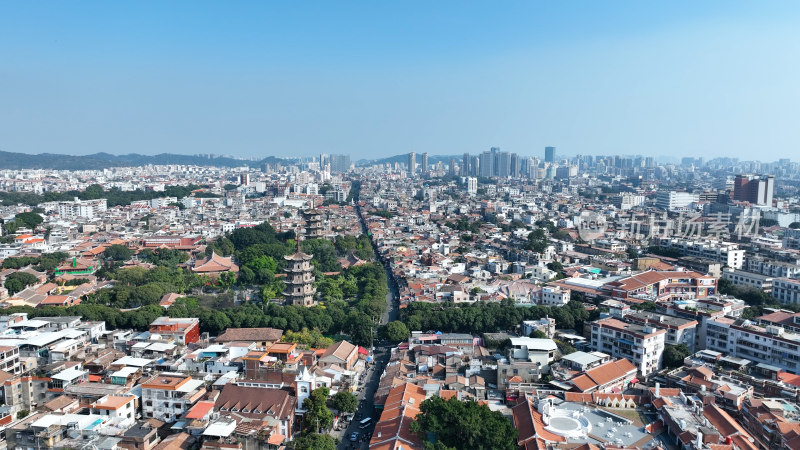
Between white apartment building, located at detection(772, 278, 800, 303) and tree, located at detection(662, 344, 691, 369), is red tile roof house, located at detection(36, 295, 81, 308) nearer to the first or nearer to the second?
tree, located at detection(662, 344, 691, 369)

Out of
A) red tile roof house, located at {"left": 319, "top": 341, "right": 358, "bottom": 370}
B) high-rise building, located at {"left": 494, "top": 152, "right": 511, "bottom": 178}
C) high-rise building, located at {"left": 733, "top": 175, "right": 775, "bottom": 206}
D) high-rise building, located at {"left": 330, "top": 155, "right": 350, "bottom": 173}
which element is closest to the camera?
red tile roof house, located at {"left": 319, "top": 341, "right": 358, "bottom": 370}

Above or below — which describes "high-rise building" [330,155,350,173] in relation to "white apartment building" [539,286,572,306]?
above

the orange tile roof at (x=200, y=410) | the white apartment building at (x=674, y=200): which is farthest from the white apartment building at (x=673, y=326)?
the white apartment building at (x=674, y=200)

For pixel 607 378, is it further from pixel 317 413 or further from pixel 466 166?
pixel 466 166

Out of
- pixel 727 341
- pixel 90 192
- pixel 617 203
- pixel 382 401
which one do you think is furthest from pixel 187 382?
pixel 617 203

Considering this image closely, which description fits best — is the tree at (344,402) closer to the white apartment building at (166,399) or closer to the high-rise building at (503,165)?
the white apartment building at (166,399)

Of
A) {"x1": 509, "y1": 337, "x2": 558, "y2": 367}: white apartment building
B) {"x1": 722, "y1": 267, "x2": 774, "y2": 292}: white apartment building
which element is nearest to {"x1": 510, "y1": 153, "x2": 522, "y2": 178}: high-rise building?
{"x1": 722, "y1": 267, "x2": 774, "y2": 292}: white apartment building
